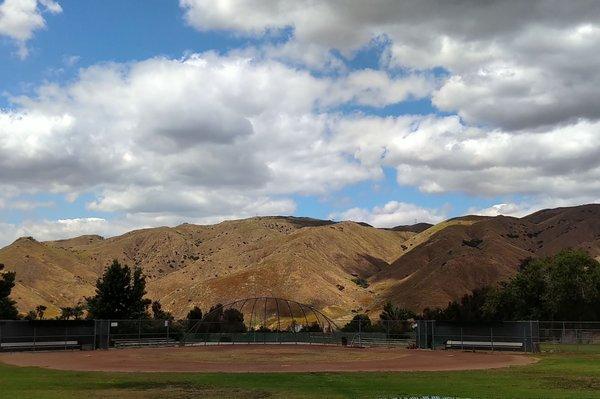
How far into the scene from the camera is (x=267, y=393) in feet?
69.6

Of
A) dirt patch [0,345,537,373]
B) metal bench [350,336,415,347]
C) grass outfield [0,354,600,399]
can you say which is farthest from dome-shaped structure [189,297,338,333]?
grass outfield [0,354,600,399]

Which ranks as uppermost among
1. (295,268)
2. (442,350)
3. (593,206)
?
(593,206)

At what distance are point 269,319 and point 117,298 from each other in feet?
178

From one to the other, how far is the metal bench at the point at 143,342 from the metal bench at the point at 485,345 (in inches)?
1061

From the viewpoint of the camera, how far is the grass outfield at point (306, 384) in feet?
68.4

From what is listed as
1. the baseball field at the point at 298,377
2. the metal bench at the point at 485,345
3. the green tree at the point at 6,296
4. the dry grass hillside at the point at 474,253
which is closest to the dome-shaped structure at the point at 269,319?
the dry grass hillside at the point at 474,253

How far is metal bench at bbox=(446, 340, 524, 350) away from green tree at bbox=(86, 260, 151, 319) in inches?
1668

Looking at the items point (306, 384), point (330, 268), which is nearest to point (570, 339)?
point (306, 384)

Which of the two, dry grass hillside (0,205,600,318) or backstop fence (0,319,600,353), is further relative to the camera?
dry grass hillside (0,205,600,318)

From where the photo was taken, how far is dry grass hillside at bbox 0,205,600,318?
130125 mm

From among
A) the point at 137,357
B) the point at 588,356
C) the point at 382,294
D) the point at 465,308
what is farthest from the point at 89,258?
the point at 588,356

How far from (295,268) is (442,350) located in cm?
9240

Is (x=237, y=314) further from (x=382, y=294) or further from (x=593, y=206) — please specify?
(x=593, y=206)

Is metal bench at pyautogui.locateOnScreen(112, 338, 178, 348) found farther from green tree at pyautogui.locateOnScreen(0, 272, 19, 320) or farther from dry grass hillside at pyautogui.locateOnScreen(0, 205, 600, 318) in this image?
dry grass hillside at pyautogui.locateOnScreen(0, 205, 600, 318)
